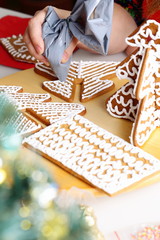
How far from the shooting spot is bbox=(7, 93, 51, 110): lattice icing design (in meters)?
0.81

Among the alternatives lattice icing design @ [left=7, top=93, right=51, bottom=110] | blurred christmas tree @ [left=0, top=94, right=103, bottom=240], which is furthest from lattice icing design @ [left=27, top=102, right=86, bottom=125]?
blurred christmas tree @ [left=0, top=94, right=103, bottom=240]

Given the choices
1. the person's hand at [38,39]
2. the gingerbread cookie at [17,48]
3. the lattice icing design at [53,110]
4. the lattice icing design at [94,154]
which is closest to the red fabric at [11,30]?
the gingerbread cookie at [17,48]

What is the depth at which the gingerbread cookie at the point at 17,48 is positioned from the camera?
104 centimetres

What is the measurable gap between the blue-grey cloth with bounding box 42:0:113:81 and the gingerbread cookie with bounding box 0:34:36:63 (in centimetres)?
17

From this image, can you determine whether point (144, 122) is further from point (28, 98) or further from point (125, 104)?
point (28, 98)

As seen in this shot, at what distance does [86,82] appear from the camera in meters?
0.89

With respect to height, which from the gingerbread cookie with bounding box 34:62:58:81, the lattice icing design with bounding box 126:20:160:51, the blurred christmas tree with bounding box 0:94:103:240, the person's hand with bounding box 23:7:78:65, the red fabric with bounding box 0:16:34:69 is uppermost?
the blurred christmas tree with bounding box 0:94:103:240

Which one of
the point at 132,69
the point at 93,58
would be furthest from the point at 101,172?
the point at 93,58

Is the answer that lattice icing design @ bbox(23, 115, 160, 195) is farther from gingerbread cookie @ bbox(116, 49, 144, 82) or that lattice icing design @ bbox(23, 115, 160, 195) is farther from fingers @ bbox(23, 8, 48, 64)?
fingers @ bbox(23, 8, 48, 64)

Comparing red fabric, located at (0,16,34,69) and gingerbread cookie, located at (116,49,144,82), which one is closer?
gingerbread cookie, located at (116,49,144,82)

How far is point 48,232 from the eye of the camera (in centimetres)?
24

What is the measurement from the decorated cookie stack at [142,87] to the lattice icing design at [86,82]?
0.27 ft

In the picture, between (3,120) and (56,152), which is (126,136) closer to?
(56,152)

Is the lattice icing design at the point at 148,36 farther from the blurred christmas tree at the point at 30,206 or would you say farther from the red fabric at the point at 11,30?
the blurred christmas tree at the point at 30,206
